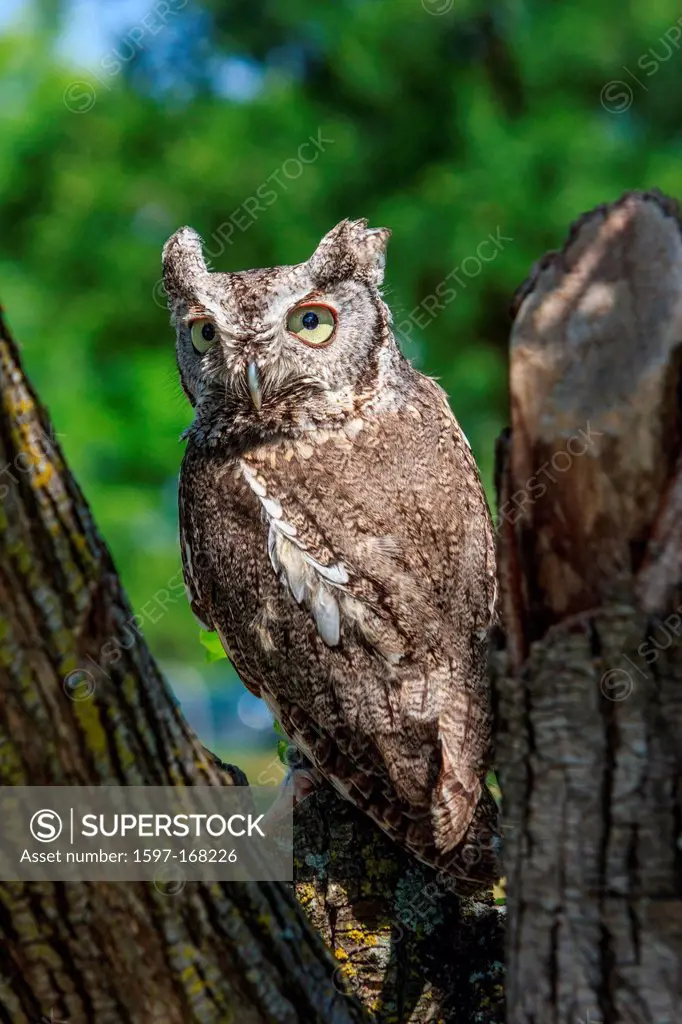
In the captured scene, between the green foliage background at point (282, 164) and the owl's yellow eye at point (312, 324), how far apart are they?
17.5ft

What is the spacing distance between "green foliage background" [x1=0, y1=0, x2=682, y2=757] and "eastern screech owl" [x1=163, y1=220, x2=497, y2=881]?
211 inches

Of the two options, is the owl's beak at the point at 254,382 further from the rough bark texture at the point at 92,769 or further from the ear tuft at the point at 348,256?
the rough bark texture at the point at 92,769

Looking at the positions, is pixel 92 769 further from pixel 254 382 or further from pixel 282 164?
pixel 282 164

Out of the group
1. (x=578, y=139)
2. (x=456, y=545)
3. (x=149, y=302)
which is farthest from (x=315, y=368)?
(x=149, y=302)

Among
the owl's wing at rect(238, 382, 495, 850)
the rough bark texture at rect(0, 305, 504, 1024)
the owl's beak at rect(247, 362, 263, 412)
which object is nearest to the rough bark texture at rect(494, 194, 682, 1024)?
the rough bark texture at rect(0, 305, 504, 1024)

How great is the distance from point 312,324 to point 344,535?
654mm

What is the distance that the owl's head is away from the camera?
2877mm

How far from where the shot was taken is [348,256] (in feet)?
9.74

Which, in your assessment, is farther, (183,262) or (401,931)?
(183,262)

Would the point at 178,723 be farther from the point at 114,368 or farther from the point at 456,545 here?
the point at 114,368

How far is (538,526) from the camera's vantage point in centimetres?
152

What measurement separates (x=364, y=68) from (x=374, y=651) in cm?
812

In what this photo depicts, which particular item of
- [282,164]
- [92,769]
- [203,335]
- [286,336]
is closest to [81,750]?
[92,769]

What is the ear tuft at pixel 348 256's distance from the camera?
2945mm
